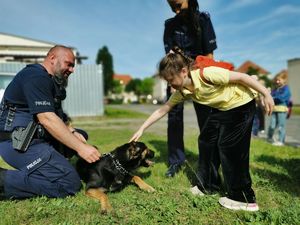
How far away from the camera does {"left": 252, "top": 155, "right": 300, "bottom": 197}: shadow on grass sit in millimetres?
4161

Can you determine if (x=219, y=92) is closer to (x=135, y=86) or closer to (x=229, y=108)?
(x=229, y=108)

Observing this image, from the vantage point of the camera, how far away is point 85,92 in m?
19.6

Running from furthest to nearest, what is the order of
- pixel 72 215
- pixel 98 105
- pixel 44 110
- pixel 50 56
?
pixel 98 105 < pixel 50 56 < pixel 44 110 < pixel 72 215

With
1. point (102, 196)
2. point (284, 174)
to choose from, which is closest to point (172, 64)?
point (102, 196)

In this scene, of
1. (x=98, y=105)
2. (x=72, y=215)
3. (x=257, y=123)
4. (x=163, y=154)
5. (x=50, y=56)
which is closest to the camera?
(x=72, y=215)

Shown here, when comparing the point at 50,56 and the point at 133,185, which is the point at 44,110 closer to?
the point at 50,56

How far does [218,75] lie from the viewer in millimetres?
3301

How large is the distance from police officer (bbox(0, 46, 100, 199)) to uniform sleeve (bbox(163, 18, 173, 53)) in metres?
1.39

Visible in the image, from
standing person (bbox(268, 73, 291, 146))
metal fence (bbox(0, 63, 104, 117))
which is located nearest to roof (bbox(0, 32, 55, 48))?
metal fence (bbox(0, 63, 104, 117))

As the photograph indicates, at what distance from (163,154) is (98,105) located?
13901 mm

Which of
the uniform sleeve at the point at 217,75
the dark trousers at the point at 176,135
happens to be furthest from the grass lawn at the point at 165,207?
the uniform sleeve at the point at 217,75

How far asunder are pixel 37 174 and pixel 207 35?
260 centimetres

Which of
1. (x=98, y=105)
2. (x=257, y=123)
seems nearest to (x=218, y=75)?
(x=257, y=123)

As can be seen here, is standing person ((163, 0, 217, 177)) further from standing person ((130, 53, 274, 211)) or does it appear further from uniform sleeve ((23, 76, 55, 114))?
uniform sleeve ((23, 76, 55, 114))
